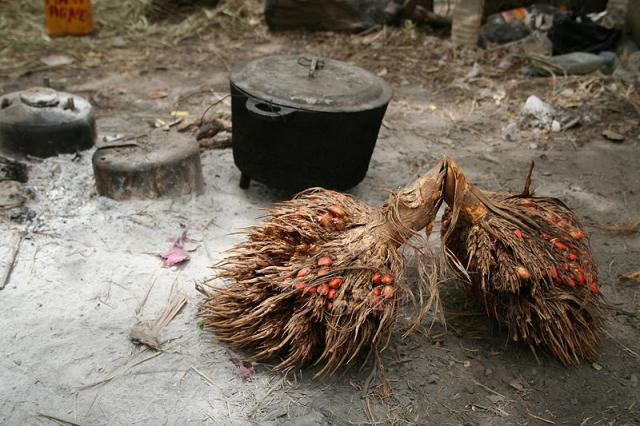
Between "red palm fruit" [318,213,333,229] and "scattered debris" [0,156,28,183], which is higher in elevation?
"red palm fruit" [318,213,333,229]

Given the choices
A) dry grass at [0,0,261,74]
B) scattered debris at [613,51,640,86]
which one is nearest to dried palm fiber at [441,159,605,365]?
scattered debris at [613,51,640,86]

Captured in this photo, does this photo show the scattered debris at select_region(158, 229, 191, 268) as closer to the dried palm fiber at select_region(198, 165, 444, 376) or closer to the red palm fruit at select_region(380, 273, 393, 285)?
the dried palm fiber at select_region(198, 165, 444, 376)

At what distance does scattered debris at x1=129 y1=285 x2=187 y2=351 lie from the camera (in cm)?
253

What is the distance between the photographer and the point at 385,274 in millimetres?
2201

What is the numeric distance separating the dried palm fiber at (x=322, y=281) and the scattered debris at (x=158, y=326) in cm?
24

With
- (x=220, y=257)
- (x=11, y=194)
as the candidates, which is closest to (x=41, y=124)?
(x=11, y=194)

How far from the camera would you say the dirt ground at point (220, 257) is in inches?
89.4

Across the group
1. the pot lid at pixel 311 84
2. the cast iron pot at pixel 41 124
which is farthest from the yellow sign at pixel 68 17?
the pot lid at pixel 311 84

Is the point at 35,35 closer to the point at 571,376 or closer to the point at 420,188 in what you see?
the point at 420,188

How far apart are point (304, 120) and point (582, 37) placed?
3871 mm

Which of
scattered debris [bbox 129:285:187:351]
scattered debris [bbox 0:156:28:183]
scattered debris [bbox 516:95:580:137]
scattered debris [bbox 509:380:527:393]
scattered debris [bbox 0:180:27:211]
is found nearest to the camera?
scattered debris [bbox 509:380:527:393]

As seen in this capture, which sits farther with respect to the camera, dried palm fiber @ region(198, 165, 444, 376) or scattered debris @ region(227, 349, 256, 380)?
scattered debris @ region(227, 349, 256, 380)

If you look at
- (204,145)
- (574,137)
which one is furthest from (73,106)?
(574,137)

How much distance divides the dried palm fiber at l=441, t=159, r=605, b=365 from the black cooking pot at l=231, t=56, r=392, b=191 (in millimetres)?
943
